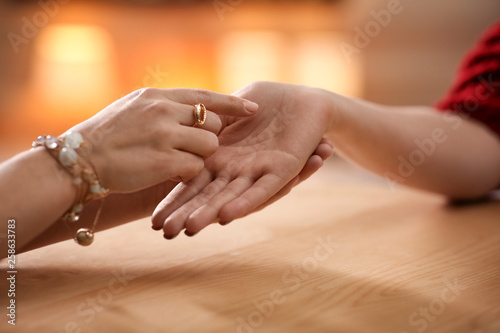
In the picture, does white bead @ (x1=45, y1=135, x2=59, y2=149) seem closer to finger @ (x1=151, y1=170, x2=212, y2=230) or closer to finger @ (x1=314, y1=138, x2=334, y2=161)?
finger @ (x1=151, y1=170, x2=212, y2=230)

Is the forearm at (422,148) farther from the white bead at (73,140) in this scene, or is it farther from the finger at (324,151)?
the white bead at (73,140)

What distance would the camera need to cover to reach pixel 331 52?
4.11m

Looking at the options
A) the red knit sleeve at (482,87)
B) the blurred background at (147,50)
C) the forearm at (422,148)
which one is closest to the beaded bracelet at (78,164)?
the forearm at (422,148)

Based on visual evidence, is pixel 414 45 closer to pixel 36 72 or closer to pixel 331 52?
pixel 331 52

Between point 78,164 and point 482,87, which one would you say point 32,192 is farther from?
point 482,87

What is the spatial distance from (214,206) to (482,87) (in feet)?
2.37

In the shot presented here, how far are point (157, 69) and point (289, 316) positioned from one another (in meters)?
4.08

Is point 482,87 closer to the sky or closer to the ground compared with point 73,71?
closer to the sky

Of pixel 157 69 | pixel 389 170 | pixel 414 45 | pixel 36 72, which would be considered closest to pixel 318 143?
pixel 389 170

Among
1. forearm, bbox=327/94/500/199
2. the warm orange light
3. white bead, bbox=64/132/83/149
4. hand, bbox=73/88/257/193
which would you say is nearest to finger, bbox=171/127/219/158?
hand, bbox=73/88/257/193

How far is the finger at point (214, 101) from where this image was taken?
0.64 m

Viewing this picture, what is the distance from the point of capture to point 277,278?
57cm

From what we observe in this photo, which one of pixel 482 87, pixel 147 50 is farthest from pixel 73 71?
pixel 482 87

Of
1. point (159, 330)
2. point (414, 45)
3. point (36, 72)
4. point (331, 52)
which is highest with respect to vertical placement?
point (159, 330)
